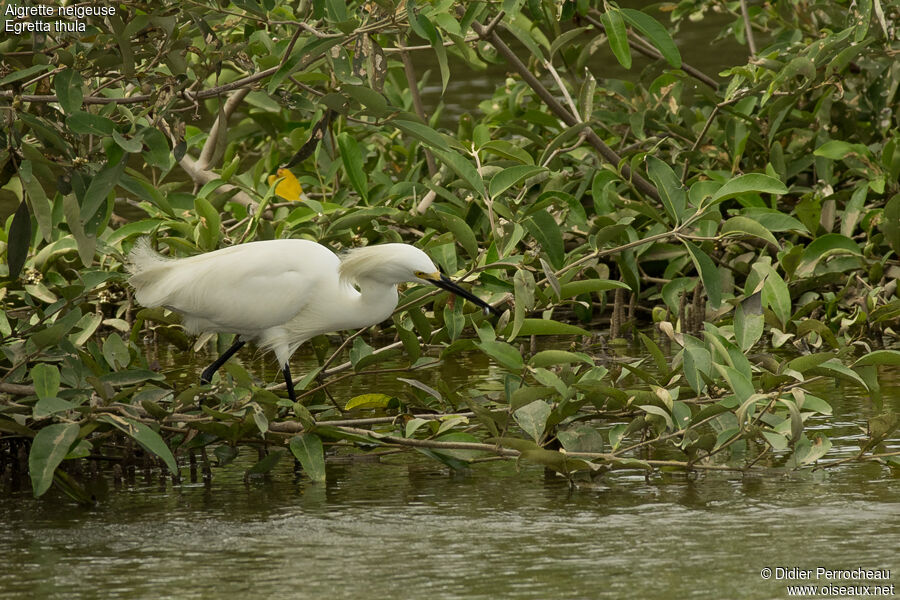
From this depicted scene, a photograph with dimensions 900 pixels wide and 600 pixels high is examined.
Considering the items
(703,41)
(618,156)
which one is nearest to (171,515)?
(618,156)

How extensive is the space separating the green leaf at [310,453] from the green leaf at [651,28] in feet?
5.34

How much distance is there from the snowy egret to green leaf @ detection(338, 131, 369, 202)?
1226 millimetres

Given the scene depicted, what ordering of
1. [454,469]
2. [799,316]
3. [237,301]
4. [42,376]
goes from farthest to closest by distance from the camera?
[799,316] → [237,301] → [454,469] → [42,376]

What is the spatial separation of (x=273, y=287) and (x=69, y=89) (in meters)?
1.27

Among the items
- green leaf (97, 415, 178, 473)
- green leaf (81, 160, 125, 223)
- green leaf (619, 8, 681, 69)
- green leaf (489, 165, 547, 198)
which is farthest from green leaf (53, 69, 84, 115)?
green leaf (619, 8, 681, 69)

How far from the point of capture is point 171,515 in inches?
154

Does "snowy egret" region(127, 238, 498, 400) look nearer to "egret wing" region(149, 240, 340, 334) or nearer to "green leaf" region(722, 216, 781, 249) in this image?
"egret wing" region(149, 240, 340, 334)

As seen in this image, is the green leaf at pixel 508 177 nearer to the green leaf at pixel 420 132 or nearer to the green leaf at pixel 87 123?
the green leaf at pixel 420 132

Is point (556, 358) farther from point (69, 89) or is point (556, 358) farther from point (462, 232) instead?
point (69, 89)

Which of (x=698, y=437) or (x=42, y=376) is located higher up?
(x=42, y=376)

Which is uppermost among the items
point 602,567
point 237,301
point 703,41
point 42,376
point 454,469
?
point 703,41

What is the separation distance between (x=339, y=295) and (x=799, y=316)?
195cm

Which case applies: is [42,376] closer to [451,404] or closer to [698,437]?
[451,404]

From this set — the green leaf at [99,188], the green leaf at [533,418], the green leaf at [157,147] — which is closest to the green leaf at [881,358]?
the green leaf at [533,418]
